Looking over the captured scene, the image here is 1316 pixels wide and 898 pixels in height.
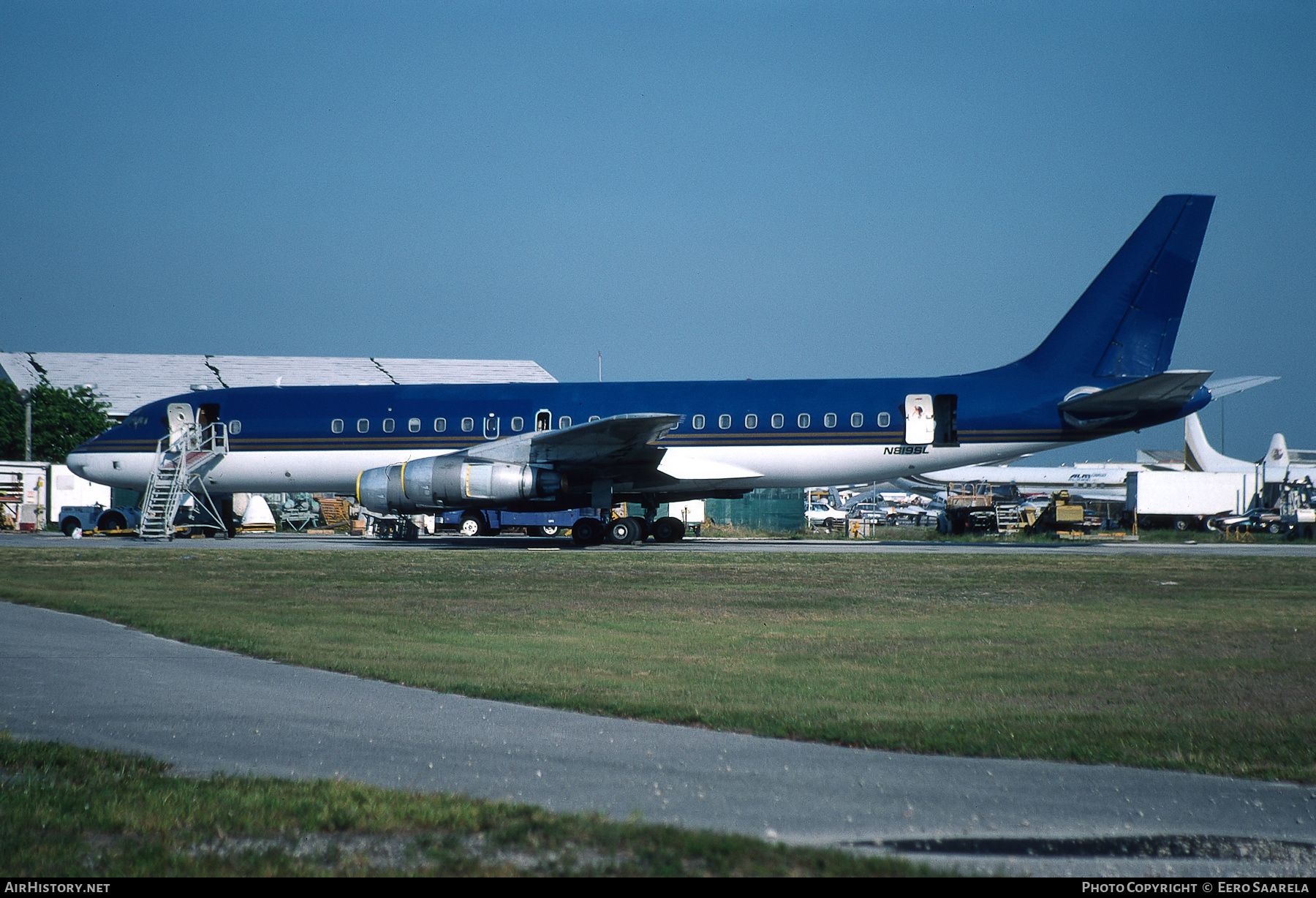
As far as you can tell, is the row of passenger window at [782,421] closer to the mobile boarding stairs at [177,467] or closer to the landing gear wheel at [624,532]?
the landing gear wheel at [624,532]

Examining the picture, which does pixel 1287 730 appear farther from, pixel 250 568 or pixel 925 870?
pixel 250 568

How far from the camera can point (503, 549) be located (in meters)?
25.6

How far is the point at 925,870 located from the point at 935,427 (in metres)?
22.8

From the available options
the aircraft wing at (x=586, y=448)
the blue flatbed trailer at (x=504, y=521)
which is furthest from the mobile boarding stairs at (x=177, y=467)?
the aircraft wing at (x=586, y=448)

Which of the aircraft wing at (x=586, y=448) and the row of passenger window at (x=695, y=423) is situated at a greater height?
the row of passenger window at (x=695, y=423)

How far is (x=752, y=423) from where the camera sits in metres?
26.9

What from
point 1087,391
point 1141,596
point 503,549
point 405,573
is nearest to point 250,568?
point 405,573

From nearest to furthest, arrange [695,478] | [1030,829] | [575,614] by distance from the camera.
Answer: [1030,829] < [575,614] < [695,478]

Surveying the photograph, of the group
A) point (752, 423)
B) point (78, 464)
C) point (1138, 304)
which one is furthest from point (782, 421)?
point (78, 464)

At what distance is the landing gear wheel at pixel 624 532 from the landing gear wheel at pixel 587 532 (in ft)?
3.05

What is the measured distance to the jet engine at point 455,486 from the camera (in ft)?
84.4

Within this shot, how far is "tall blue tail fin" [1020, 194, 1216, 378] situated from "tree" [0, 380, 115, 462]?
46.1 metres

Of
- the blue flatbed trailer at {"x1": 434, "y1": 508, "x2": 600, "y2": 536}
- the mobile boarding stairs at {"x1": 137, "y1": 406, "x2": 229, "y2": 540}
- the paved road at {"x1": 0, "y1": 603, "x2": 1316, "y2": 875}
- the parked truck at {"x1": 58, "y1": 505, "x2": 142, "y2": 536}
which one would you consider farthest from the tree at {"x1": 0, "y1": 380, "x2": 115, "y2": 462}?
the paved road at {"x1": 0, "y1": 603, "x2": 1316, "y2": 875}

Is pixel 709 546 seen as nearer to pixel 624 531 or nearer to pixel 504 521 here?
pixel 624 531
